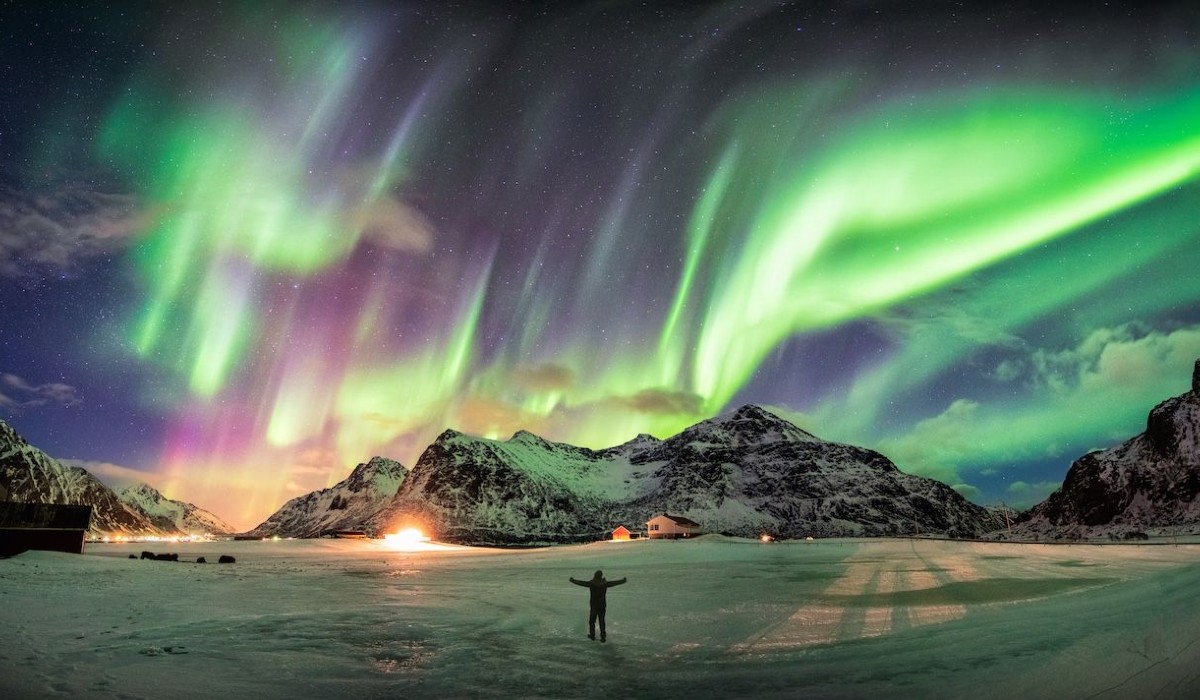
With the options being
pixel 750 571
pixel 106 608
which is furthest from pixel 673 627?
pixel 750 571

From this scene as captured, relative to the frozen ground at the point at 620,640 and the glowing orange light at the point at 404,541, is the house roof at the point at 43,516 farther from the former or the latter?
the glowing orange light at the point at 404,541

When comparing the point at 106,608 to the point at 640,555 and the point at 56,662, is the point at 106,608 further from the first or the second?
the point at 640,555

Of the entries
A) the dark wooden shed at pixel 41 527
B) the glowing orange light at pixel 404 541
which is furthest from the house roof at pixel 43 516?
the glowing orange light at pixel 404 541

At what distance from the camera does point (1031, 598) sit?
891 inches

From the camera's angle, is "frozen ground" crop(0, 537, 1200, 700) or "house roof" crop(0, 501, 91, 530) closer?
"frozen ground" crop(0, 537, 1200, 700)

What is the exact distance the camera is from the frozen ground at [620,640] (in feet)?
38.8

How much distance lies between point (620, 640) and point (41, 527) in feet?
179

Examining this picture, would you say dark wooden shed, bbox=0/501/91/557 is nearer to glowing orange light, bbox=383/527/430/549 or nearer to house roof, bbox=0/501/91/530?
house roof, bbox=0/501/91/530

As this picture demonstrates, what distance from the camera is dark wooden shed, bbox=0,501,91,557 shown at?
152ft

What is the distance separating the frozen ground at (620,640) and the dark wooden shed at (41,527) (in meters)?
20.5

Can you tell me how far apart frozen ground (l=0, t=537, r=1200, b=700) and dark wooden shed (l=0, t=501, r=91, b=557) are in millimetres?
20468

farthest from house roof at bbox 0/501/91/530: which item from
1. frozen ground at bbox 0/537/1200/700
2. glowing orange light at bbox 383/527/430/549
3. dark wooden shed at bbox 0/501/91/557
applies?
glowing orange light at bbox 383/527/430/549

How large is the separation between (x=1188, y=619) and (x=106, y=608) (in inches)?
1187

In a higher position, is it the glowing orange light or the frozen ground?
the frozen ground
